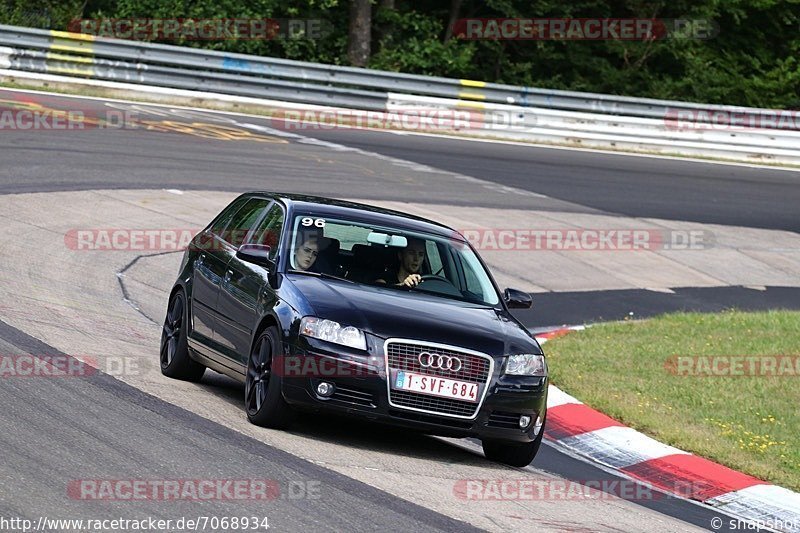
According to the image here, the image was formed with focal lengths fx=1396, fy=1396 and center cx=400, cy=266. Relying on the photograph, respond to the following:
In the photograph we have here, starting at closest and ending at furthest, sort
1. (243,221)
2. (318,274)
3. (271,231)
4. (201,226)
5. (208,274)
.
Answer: (318,274) < (271,231) < (208,274) < (243,221) < (201,226)

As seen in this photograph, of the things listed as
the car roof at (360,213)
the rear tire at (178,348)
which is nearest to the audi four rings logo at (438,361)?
the car roof at (360,213)

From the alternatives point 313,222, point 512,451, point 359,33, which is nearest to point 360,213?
point 313,222

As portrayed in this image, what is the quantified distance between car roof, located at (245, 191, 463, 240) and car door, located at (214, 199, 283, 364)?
14 cm

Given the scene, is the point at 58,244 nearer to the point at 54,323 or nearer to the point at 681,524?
the point at 54,323

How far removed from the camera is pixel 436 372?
8445mm

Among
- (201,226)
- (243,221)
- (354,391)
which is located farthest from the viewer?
(201,226)

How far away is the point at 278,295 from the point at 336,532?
9.01ft

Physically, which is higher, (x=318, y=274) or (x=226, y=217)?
(x=226, y=217)

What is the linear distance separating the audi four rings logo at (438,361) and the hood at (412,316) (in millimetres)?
91

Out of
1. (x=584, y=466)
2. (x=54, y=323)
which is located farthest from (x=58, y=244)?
(x=584, y=466)

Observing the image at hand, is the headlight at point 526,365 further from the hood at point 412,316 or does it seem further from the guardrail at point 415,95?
the guardrail at point 415,95

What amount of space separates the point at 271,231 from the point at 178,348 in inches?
48.8

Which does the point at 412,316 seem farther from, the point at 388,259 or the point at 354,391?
the point at 388,259

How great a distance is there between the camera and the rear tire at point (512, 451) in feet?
29.4
